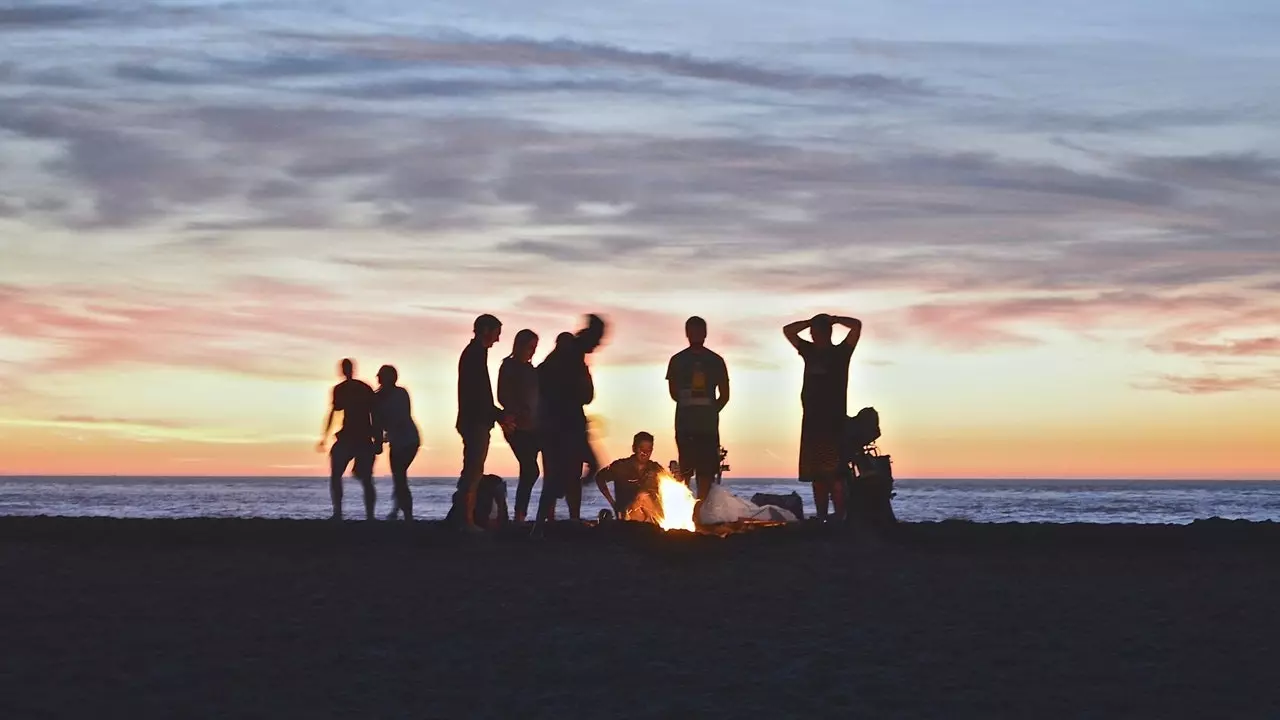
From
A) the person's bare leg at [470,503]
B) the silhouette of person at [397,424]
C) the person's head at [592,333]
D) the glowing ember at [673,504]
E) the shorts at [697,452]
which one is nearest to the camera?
the person's bare leg at [470,503]

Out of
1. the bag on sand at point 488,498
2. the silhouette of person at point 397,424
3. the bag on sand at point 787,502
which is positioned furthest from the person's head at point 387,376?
the bag on sand at point 787,502

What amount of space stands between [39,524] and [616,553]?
700cm

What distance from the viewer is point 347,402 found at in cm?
1820

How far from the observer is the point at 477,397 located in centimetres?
1498

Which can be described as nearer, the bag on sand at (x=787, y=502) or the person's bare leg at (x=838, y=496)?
the person's bare leg at (x=838, y=496)

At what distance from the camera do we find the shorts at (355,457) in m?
18.2

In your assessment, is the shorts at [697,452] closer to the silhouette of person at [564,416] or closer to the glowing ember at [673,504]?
the glowing ember at [673,504]

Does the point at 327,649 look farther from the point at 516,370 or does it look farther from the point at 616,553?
the point at 516,370

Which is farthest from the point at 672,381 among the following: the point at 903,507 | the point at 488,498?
the point at 903,507

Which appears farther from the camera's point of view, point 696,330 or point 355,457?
point 355,457

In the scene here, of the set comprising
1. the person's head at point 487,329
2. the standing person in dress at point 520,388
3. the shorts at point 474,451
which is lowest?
the shorts at point 474,451

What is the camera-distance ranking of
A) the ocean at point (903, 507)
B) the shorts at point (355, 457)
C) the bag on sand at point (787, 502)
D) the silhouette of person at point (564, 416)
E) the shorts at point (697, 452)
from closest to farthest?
1. the silhouette of person at point (564, 416)
2. the shorts at point (697, 452)
3. the bag on sand at point (787, 502)
4. the shorts at point (355, 457)
5. the ocean at point (903, 507)

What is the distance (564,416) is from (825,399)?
2.60m

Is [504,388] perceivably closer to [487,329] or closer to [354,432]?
[487,329]
